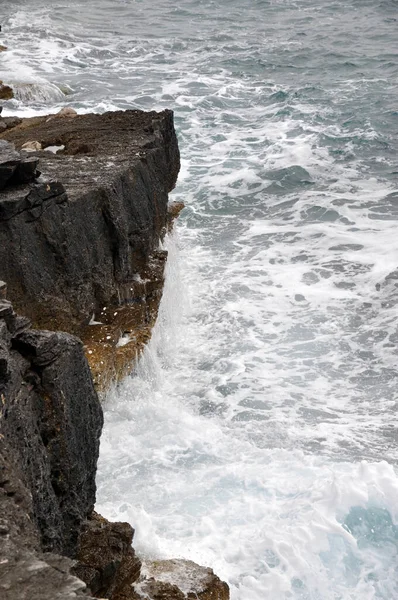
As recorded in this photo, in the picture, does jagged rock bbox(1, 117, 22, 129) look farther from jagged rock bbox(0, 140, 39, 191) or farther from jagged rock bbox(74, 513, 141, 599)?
jagged rock bbox(74, 513, 141, 599)

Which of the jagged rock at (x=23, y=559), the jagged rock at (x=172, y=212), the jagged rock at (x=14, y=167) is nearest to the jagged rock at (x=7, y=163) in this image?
the jagged rock at (x=14, y=167)

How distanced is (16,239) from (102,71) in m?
24.3

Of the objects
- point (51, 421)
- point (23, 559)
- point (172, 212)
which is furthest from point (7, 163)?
point (172, 212)

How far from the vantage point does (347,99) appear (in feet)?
99.1

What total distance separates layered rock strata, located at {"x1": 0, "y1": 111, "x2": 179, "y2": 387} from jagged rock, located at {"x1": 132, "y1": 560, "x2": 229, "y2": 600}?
11.4ft

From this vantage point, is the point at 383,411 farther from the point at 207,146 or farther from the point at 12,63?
the point at 12,63

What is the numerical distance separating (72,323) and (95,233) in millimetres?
1392

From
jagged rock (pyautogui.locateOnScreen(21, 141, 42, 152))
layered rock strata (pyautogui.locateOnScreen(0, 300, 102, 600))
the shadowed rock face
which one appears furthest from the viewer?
jagged rock (pyautogui.locateOnScreen(21, 141, 42, 152))

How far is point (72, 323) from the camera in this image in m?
12.2

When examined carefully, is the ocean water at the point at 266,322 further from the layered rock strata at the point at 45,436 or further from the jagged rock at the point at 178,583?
the layered rock strata at the point at 45,436

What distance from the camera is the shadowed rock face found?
11164 mm

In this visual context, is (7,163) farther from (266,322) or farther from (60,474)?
(266,322)

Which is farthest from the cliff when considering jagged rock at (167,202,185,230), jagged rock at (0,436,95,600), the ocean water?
the ocean water

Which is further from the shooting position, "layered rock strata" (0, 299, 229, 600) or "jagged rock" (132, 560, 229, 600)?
"jagged rock" (132, 560, 229, 600)
